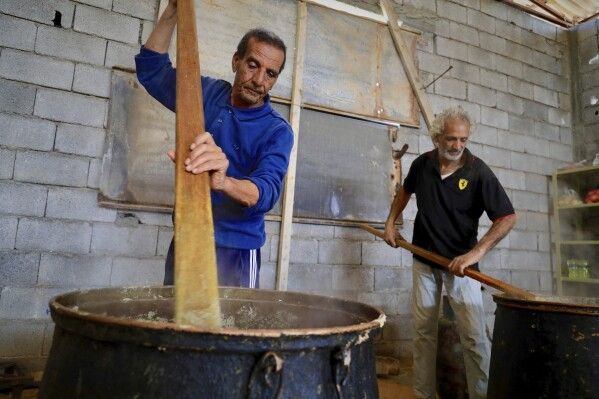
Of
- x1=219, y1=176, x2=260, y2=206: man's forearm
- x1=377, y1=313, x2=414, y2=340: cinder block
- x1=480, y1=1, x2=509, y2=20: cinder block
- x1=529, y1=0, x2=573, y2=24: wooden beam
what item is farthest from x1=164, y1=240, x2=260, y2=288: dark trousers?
x1=529, y1=0, x2=573, y2=24: wooden beam

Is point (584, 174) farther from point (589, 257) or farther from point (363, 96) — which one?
point (363, 96)

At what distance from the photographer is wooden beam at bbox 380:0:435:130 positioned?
3.62 metres

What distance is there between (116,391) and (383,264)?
2950 millimetres

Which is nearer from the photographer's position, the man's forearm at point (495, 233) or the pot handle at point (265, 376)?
the pot handle at point (265, 376)

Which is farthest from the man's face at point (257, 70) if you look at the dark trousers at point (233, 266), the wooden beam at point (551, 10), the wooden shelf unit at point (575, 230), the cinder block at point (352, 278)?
the wooden beam at point (551, 10)

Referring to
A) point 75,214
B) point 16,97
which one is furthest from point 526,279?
point 16,97

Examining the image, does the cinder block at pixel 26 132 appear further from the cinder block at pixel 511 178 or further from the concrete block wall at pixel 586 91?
the concrete block wall at pixel 586 91

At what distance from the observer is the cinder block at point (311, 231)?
312 centimetres

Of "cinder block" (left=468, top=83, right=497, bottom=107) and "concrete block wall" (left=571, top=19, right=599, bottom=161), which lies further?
"concrete block wall" (left=571, top=19, right=599, bottom=161)

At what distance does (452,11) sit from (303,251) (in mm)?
2774

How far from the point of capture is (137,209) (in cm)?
262

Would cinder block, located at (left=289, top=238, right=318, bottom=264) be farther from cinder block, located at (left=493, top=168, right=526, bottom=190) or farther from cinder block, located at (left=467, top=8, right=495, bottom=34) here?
cinder block, located at (left=467, top=8, right=495, bottom=34)

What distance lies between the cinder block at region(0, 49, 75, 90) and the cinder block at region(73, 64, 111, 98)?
38mm

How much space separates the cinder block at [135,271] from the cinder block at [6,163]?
0.76 metres
